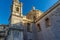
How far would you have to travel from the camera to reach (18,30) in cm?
1645

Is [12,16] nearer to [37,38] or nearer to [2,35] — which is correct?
[2,35]

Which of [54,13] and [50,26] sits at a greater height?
[54,13]

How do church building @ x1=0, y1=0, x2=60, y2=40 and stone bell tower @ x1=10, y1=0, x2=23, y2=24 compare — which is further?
stone bell tower @ x1=10, y1=0, x2=23, y2=24

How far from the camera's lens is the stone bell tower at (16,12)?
677 inches

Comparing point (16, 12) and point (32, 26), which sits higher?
point (16, 12)

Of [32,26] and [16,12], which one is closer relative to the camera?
[16,12]

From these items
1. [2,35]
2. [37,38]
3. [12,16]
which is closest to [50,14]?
[37,38]

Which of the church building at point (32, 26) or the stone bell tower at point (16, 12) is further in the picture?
the stone bell tower at point (16, 12)

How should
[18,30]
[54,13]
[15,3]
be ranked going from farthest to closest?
[15,3] → [18,30] → [54,13]

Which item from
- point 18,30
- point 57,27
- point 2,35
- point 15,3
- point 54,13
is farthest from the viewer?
point 15,3

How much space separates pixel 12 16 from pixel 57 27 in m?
7.10

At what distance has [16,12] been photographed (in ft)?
59.7

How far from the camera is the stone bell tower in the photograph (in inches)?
677

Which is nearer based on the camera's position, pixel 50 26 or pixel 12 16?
pixel 50 26
